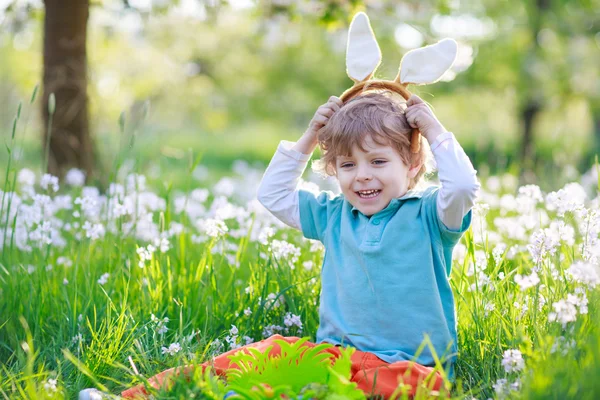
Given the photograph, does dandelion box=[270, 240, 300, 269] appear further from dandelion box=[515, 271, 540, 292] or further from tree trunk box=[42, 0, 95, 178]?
tree trunk box=[42, 0, 95, 178]

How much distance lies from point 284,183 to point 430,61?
0.82 metres

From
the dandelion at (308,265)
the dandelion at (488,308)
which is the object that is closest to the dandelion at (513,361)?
the dandelion at (488,308)

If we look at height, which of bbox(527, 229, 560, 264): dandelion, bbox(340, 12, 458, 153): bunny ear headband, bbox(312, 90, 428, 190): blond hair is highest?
bbox(340, 12, 458, 153): bunny ear headband

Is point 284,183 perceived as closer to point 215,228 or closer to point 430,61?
point 215,228

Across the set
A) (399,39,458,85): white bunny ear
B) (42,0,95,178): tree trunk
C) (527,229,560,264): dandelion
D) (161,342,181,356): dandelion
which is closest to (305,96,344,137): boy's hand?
(399,39,458,85): white bunny ear

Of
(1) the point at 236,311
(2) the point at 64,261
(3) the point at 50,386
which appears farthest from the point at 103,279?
(3) the point at 50,386

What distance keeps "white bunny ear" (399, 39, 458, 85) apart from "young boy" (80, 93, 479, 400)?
0.46 ft

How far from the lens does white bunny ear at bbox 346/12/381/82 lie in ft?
9.41

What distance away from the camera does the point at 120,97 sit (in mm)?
10125

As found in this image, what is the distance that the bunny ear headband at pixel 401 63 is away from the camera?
278 centimetres

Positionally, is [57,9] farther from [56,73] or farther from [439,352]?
[439,352]

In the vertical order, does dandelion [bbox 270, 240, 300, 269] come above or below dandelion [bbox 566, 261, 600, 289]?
below

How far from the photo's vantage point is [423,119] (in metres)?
2.64

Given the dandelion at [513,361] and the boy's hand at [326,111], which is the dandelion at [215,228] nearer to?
the boy's hand at [326,111]
